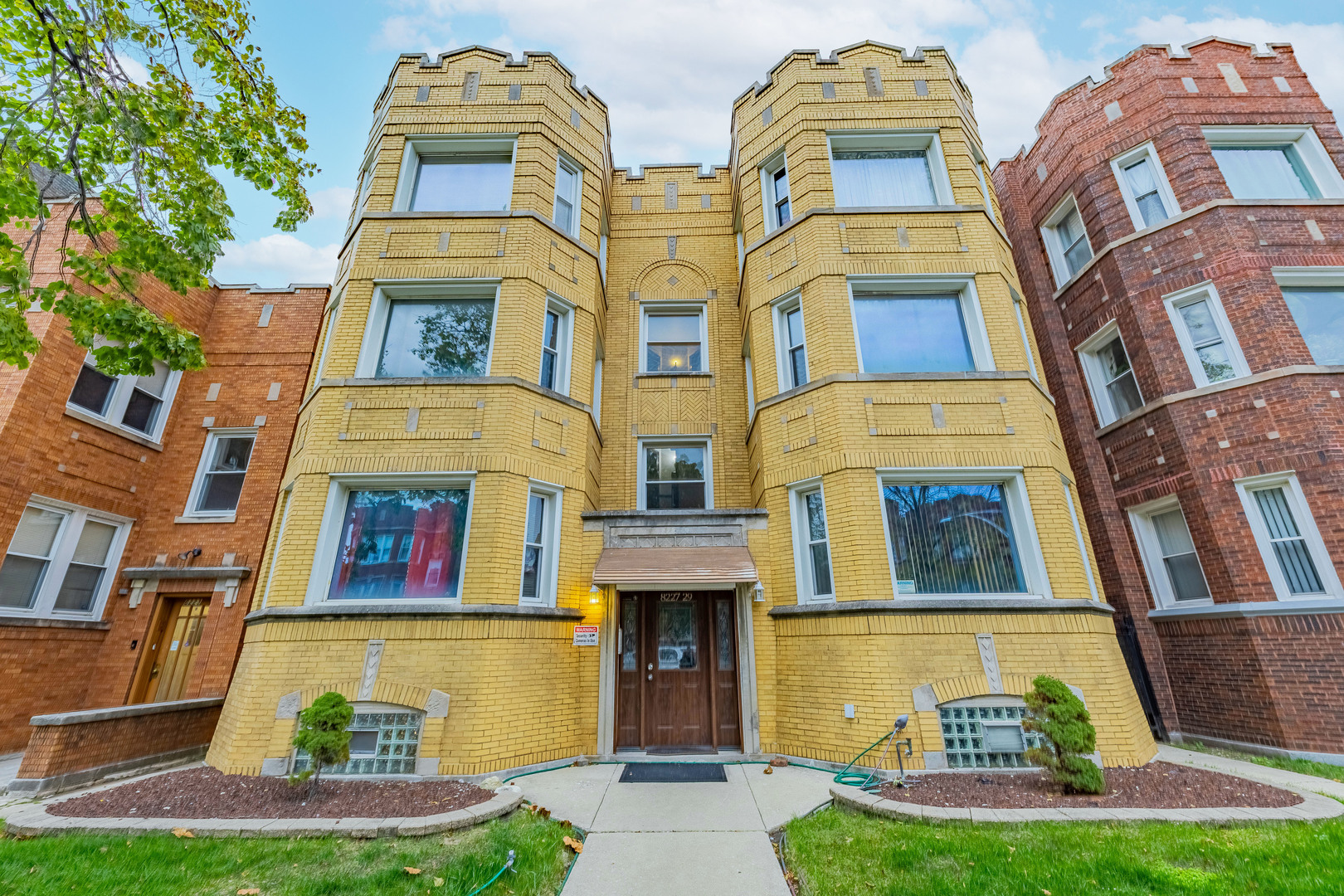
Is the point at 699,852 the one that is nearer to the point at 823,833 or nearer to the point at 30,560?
the point at 823,833

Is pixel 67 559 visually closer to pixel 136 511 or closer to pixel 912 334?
pixel 136 511

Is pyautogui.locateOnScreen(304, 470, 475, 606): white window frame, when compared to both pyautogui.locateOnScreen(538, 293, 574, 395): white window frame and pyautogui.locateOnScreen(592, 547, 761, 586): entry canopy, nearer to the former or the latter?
pyautogui.locateOnScreen(592, 547, 761, 586): entry canopy

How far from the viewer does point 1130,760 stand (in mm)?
7000

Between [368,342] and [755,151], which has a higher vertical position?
[755,151]

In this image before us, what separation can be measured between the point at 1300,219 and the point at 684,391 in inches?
456

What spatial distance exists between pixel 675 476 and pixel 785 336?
138 inches

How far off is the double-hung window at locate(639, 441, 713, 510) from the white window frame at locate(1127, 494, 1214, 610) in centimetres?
788

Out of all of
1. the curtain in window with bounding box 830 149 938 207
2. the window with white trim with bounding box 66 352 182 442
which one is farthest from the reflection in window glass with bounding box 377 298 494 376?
the curtain in window with bounding box 830 149 938 207

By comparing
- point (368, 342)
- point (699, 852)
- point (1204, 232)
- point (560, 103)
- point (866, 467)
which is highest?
point (560, 103)

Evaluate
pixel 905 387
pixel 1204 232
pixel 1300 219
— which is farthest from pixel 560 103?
pixel 1300 219

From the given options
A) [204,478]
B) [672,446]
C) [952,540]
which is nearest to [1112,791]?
[952,540]

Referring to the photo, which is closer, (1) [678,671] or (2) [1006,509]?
(2) [1006,509]

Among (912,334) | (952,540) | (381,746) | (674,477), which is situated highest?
(912,334)

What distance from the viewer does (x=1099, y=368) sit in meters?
11.5
